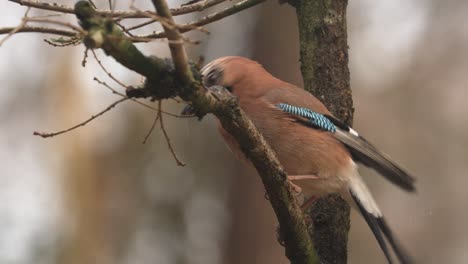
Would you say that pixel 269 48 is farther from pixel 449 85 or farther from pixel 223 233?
pixel 449 85

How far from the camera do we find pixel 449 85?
14375 mm

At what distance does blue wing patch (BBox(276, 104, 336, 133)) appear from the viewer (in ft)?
16.4

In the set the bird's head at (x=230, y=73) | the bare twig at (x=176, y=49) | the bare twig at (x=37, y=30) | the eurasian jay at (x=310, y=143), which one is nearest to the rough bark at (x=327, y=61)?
the eurasian jay at (x=310, y=143)

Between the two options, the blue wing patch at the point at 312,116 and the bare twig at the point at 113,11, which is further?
the blue wing patch at the point at 312,116

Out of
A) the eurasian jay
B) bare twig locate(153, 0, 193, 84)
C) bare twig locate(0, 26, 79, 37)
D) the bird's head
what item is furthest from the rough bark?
bare twig locate(153, 0, 193, 84)

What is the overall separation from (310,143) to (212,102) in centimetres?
196

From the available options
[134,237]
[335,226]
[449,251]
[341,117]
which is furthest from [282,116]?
[449,251]

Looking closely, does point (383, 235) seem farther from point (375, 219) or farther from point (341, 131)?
point (341, 131)

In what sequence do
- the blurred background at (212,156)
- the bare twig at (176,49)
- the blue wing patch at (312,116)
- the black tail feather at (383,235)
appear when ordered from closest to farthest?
the bare twig at (176,49)
the black tail feather at (383,235)
the blue wing patch at (312,116)
the blurred background at (212,156)

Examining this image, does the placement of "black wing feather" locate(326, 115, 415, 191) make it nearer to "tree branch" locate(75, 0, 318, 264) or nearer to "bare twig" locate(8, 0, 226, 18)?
"tree branch" locate(75, 0, 318, 264)

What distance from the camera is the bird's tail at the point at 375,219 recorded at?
453 centimetres

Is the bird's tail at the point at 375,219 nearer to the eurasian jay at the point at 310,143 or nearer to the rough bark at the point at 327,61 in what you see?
the eurasian jay at the point at 310,143

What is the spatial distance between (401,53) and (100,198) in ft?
21.0

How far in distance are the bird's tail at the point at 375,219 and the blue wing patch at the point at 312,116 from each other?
0.38 metres
